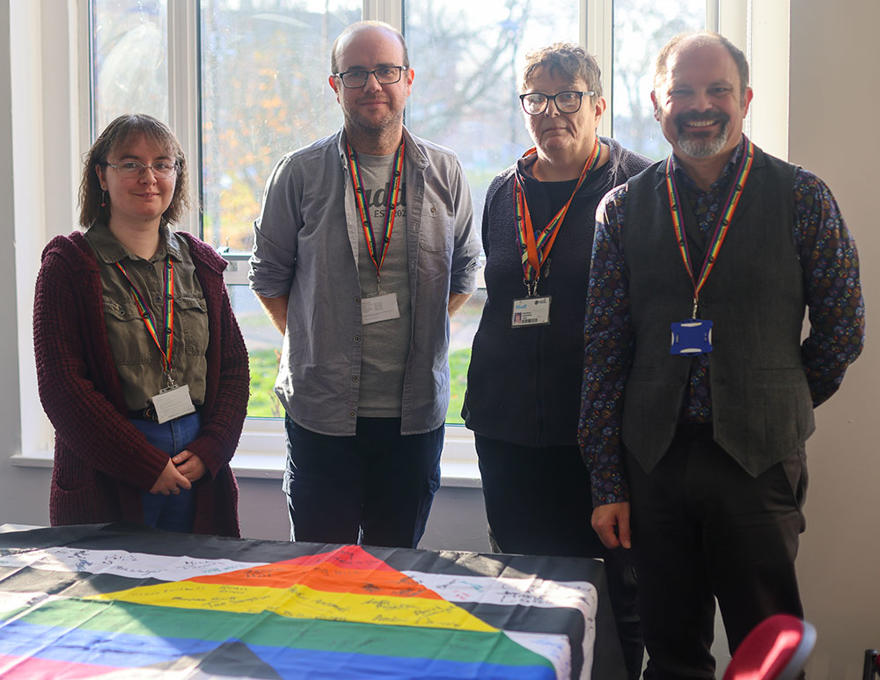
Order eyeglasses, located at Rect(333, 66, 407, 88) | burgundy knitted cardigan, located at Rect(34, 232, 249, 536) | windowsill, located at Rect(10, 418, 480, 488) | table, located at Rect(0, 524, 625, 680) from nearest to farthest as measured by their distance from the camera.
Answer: table, located at Rect(0, 524, 625, 680) → burgundy knitted cardigan, located at Rect(34, 232, 249, 536) → eyeglasses, located at Rect(333, 66, 407, 88) → windowsill, located at Rect(10, 418, 480, 488)

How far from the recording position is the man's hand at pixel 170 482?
2.00 metres

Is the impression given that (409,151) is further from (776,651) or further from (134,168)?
(776,651)

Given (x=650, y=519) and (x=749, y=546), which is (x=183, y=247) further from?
(x=749, y=546)

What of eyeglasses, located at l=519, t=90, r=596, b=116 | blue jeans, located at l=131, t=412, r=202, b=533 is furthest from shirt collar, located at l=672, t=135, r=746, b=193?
blue jeans, located at l=131, t=412, r=202, b=533

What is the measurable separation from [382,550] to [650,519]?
555 mm

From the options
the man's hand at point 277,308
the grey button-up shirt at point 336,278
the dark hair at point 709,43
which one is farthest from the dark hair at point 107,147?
the dark hair at point 709,43

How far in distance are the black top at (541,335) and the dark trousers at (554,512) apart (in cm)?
5

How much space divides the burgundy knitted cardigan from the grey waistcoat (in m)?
1.08

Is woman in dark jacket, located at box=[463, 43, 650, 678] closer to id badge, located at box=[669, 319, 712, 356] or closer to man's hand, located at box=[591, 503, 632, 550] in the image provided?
man's hand, located at box=[591, 503, 632, 550]

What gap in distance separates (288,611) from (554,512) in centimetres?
92

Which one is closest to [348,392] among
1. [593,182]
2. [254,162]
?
[593,182]

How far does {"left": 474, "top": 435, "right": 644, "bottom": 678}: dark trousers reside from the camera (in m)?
2.06

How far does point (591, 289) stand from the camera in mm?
1826

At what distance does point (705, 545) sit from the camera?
5.54 ft
